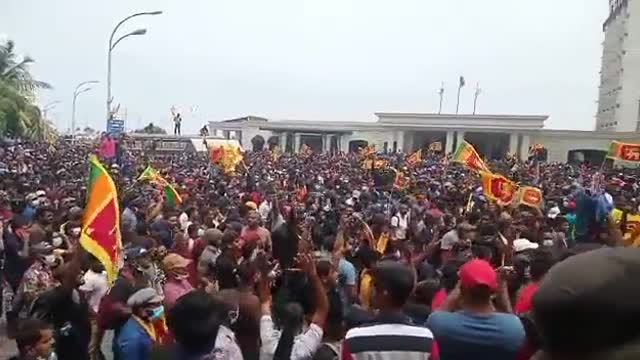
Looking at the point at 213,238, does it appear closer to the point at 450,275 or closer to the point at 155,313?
the point at 450,275

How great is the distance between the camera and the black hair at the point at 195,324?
365 centimetres

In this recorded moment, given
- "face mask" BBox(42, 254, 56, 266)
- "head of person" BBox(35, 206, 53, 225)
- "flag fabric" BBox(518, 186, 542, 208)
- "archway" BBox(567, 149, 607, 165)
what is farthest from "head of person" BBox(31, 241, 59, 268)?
"archway" BBox(567, 149, 607, 165)

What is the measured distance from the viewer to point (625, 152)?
18547 millimetres

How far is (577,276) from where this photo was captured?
4.12 feet

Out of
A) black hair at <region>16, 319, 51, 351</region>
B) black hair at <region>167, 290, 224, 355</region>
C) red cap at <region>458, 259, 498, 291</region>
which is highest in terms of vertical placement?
red cap at <region>458, 259, 498, 291</region>

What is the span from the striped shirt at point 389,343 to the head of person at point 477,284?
39 centimetres

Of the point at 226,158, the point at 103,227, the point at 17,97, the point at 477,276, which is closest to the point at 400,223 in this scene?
the point at 103,227

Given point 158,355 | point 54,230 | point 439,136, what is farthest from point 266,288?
point 439,136

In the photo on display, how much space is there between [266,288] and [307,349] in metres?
1.12

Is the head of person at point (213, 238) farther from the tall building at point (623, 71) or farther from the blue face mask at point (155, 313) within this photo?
the tall building at point (623, 71)

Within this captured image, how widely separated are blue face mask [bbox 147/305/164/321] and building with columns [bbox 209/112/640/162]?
5496 centimetres

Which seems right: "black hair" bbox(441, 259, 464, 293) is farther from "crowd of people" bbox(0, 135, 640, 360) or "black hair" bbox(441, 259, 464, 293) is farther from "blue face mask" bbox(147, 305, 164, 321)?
"blue face mask" bbox(147, 305, 164, 321)

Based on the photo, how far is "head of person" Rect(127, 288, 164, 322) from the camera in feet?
15.6

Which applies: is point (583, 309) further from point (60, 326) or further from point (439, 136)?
point (439, 136)
